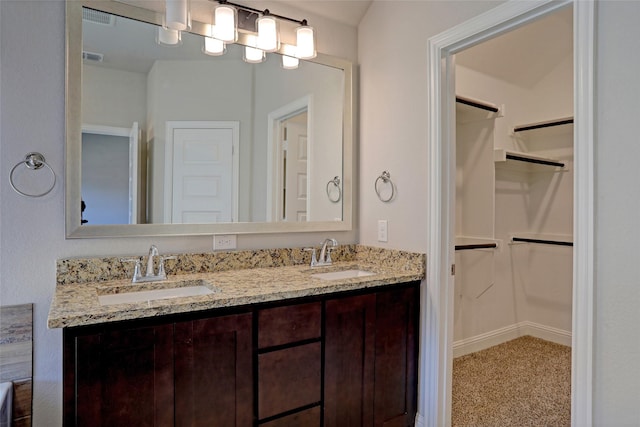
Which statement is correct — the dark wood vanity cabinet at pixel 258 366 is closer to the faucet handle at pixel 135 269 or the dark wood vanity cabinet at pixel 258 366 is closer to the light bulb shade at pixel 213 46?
the faucet handle at pixel 135 269

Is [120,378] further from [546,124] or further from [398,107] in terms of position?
[546,124]

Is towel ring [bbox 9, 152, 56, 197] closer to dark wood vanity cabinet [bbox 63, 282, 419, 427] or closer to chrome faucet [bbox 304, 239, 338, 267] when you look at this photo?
dark wood vanity cabinet [bbox 63, 282, 419, 427]

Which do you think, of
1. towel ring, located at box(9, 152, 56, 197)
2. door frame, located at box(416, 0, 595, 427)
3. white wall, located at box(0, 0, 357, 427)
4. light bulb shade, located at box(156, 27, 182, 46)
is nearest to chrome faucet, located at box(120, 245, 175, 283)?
white wall, located at box(0, 0, 357, 427)

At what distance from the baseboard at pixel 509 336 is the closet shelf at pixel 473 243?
79cm

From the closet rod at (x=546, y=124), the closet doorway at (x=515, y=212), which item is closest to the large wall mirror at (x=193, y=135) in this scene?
the closet doorway at (x=515, y=212)

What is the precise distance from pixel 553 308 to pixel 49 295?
3.70m

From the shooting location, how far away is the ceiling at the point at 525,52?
2.90 m

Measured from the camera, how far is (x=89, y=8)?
168 centimetres

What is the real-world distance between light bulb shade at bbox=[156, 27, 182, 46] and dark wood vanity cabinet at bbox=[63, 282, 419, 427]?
1340 mm

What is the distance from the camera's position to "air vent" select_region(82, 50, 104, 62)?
1.68m

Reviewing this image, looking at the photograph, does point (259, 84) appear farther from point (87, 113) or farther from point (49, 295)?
point (49, 295)

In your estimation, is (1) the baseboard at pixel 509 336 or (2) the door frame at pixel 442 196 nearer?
(2) the door frame at pixel 442 196

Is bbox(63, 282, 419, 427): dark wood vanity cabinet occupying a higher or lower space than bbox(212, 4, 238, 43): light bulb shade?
lower

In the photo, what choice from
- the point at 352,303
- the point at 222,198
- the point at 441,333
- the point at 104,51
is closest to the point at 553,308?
the point at 441,333
